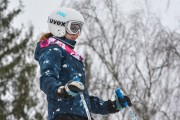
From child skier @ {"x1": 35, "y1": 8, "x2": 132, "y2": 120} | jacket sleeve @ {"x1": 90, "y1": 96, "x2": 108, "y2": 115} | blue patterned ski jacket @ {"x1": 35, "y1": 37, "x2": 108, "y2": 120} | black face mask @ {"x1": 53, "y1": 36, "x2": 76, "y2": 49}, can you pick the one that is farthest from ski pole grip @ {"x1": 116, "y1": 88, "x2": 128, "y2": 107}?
black face mask @ {"x1": 53, "y1": 36, "x2": 76, "y2": 49}

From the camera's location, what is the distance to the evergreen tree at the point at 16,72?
70.0 ft

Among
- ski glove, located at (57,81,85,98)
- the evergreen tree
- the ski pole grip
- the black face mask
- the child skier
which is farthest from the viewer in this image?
the evergreen tree

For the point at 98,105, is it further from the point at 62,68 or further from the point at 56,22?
the point at 56,22

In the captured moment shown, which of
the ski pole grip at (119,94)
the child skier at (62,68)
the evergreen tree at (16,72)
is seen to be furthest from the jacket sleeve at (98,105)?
the evergreen tree at (16,72)

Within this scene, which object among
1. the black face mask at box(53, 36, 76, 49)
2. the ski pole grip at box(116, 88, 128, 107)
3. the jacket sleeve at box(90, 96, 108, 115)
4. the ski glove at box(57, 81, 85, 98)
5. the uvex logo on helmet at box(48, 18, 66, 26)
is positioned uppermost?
the uvex logo on helmet at box(48, 18, 66, 26)

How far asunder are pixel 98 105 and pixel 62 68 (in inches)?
22.8

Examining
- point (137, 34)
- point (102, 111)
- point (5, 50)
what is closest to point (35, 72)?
point (5, 50)

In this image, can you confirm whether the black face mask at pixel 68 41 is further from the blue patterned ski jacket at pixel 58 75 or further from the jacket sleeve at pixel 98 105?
the jacket sleeve at pixel 98 105

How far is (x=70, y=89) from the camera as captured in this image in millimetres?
3305

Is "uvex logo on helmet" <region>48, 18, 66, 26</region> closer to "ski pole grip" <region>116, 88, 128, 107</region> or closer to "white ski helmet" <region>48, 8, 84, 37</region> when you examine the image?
"white ski helmet" <region>48, 8, 84, 37</region>

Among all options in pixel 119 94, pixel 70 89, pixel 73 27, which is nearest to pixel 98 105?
pixel 119 94

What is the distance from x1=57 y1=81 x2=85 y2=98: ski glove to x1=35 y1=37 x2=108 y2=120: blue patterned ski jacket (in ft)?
0.19

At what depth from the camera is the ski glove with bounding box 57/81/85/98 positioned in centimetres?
329

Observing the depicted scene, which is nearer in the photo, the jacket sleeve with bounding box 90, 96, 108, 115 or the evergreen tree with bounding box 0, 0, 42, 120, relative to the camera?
the jacket sleeve with bounding box 90, 96, 108, 115
